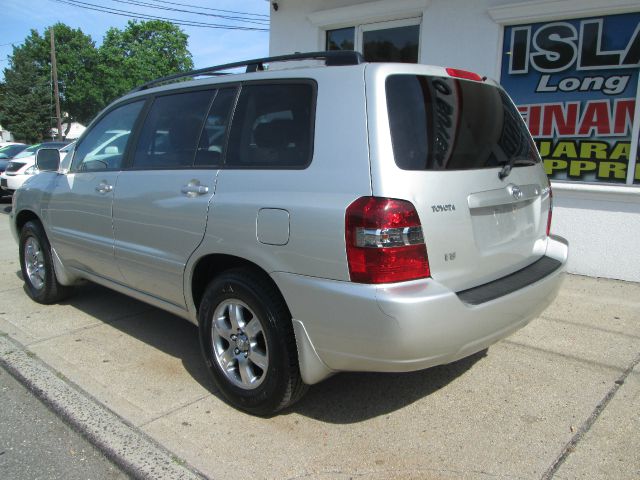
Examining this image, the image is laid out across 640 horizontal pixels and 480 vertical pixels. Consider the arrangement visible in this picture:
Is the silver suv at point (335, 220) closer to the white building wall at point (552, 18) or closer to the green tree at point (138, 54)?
the white building wall at point (552, 18)

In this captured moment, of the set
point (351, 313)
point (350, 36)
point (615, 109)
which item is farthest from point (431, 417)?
point (350, 36)

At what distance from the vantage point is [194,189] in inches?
123

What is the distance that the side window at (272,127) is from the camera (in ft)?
8.96

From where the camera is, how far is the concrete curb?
101 inches

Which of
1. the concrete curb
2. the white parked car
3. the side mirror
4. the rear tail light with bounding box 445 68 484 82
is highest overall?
the rear tail light with bounding box 445 68 484 82

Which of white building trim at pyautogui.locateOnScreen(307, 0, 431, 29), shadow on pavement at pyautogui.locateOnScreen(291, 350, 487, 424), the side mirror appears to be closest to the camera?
shadow on pavement at pyautogui.locateOnScreen(291, 350, 487, 424)

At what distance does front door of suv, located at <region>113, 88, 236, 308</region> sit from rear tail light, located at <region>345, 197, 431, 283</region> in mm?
1039

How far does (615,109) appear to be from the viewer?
18.4 ft

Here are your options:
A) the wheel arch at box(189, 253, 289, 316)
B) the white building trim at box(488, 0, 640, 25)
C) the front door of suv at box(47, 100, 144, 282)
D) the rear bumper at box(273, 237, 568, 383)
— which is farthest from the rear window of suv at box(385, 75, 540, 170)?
the white building trim at box(488, 0, 640, 25)

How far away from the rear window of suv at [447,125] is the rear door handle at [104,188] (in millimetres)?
2274

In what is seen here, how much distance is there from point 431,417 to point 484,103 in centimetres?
176

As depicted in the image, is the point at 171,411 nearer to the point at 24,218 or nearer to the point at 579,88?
the point at 24,218

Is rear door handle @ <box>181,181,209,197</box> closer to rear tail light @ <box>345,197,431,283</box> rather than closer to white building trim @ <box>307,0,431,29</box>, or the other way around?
rear tail light @ <box>345,197,431,283</box>

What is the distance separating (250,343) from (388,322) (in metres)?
0.95
